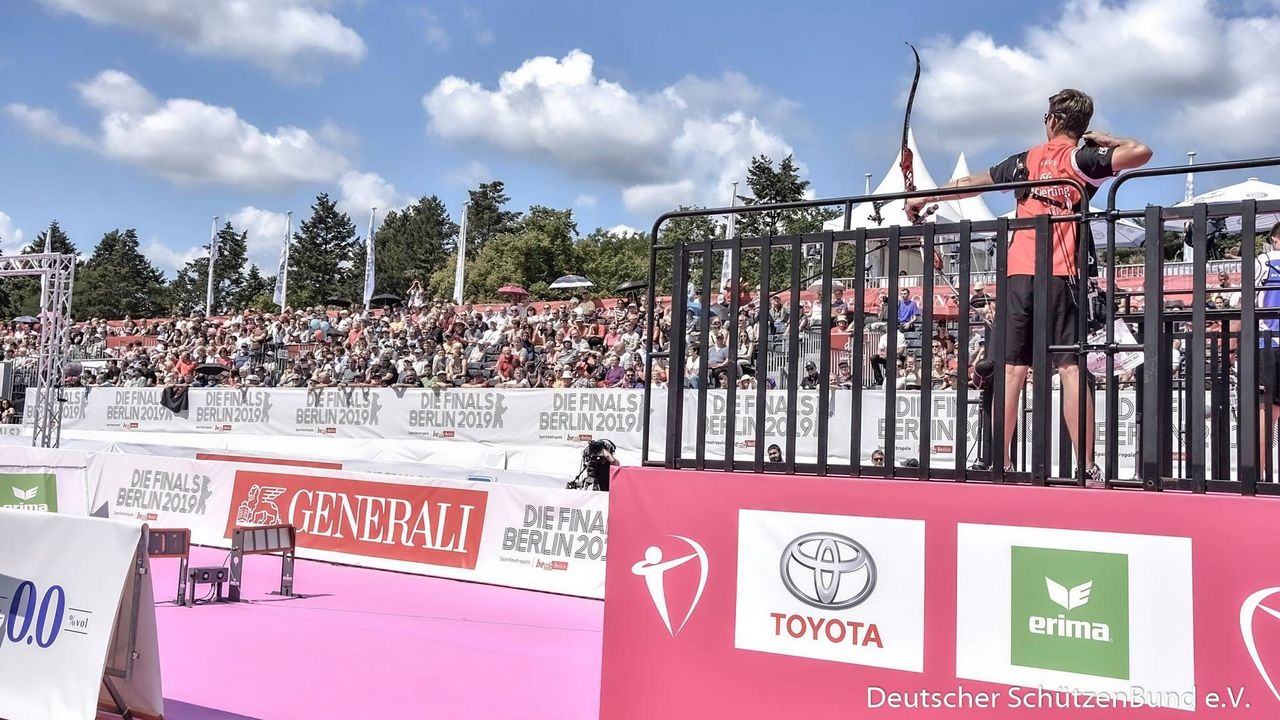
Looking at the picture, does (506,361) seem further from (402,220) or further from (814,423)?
(402,220)

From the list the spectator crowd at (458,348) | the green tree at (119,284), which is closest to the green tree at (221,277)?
the green tree at (119,284)

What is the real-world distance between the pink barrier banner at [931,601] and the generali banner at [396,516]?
666 centimetres

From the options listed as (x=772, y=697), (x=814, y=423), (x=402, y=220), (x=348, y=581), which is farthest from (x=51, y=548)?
(x=402, y=220)

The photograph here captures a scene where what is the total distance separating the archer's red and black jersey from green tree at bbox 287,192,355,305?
9816 cm

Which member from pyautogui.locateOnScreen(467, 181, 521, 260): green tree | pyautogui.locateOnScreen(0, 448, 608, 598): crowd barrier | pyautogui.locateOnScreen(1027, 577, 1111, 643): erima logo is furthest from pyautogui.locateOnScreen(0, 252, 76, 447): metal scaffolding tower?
pyautogui.locateOnScreen(467, 181, 521, 260): green tree

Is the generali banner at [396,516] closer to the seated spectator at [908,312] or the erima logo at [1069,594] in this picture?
the seated spectator at [908,312]

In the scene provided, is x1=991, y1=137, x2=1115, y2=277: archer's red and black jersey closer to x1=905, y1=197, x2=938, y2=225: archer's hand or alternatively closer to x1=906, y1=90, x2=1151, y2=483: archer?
x1=906, y1=90, x2=1151, y2=483: archer

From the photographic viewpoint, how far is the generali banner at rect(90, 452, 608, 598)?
12320 millimetres

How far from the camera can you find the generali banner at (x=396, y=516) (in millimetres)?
12320

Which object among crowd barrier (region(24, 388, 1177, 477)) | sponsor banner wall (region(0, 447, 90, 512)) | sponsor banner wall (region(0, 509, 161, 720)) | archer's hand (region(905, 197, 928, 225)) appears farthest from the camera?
sponsor banner wall (region(0, 447, 90, 512))

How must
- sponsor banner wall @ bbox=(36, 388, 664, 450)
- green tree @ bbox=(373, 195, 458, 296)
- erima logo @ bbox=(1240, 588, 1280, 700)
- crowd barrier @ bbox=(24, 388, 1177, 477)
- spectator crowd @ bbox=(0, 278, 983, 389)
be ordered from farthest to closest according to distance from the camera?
green tree @ bbox=(373, 195, 458, 296) < sponsor banner wall @ bbox=(36, 388, 664, 450) < spectator crowd @ bbox=(0, 278, 983, 389) < crowd barrier @ bbox=(24, 388, 1177, 477) < erima logo @ bbox=(1240, 588, 1280, 700)

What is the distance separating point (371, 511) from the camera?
14.2 metres

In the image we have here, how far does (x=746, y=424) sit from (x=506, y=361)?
23.8 feet

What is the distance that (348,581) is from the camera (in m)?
12.9
